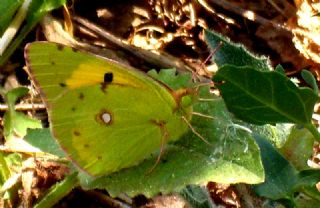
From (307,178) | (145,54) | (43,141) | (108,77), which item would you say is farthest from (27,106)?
(307,178)

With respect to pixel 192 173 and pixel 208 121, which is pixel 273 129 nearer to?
pixel 208 121

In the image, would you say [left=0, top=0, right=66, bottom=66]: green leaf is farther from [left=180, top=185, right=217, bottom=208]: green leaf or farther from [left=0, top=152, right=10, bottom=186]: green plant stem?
[left=180, top=185, right=217, bottom=208]: green leaf

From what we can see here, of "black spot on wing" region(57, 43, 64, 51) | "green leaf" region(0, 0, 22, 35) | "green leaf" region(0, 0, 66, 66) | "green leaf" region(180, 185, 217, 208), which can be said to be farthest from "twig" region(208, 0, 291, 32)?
"black spot on wing" region(57, 43, 64, 51)

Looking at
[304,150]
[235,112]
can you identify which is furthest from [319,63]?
[235,112]

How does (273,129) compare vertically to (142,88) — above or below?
below

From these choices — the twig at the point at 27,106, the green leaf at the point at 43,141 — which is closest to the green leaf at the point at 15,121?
the twig at the point at 27,106

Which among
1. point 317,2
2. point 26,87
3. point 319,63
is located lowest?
point 26,87

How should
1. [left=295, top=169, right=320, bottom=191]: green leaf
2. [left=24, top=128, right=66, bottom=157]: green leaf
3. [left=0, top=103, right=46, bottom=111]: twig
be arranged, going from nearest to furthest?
[left=295, top=169, right=320, bottom=191]: green leaf
[left=24, top=128, right=66, bottom=157]: green leaf
[left=0, top=103, right=46, bottom=111]: twig

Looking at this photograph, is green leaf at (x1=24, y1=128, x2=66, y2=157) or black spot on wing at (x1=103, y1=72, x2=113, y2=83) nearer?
black spot on wing at (x1=103, y1=72, x2=113, y2=83)
